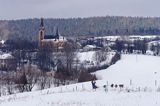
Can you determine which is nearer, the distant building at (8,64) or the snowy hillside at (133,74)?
the snowy hillside at (133,74)

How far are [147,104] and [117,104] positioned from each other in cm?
108

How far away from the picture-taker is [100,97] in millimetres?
19469

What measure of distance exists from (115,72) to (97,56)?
2962 cm

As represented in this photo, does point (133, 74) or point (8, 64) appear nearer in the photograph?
point (133, 74)

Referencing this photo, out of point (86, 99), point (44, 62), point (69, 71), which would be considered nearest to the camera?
point (86, 99)

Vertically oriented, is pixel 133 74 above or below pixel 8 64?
above

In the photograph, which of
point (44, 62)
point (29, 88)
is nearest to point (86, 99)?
point (29, 88)

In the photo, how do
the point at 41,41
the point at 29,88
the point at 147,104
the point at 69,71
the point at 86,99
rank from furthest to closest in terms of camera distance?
the point at 41,41, the point at 69,71, the point at 29,88, the point at 86,99, the point at 147,104

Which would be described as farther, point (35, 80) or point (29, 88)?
point (35, 80)

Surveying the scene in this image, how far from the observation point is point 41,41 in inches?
5276

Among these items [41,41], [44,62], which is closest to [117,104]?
[44,62]

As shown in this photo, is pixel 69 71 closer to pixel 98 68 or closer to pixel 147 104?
pixel 98 68

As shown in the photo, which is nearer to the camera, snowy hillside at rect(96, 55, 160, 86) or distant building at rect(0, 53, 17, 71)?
snowy hillside at rect(96, 55, 160, 86)

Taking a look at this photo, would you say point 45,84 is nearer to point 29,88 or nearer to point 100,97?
point 29,88
